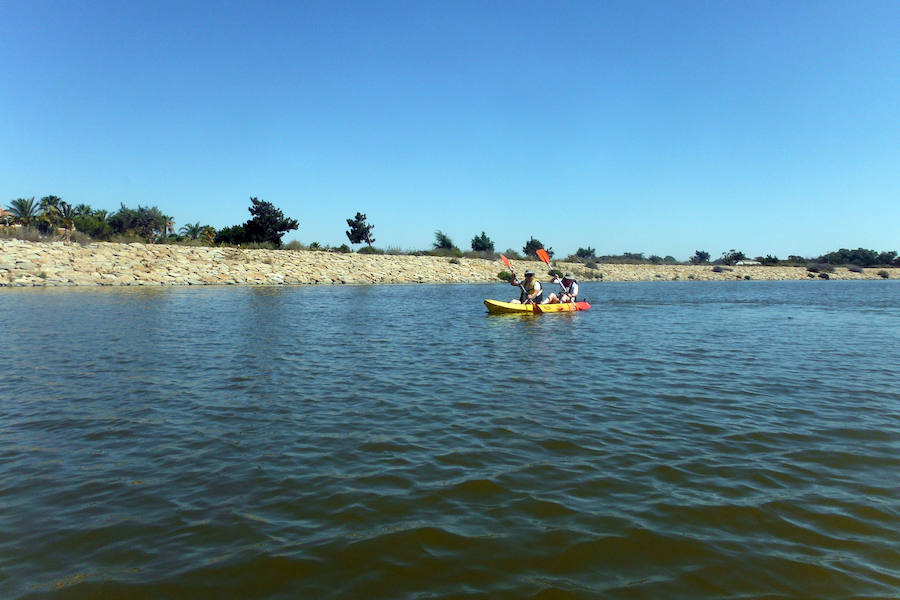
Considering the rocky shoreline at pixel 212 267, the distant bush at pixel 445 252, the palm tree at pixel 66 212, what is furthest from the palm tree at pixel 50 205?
the distant bush at pixel 445 252

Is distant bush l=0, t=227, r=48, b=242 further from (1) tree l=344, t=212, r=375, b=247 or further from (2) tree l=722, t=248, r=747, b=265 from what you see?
(2) tree l=722, t=248, r=747, b=265

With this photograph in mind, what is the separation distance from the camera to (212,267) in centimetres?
3656

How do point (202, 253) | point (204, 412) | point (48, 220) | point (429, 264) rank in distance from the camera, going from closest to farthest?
point (204, 412) → point (202, 253) → point (48, 220) → point (429, 264)

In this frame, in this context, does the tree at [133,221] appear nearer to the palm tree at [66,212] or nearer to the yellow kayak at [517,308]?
the palm tree at [66,212]

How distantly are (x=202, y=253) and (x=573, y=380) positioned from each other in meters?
36.3

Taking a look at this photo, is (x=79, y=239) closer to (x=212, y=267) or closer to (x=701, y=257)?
(x=212, y=267)

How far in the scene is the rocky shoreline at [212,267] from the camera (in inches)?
1161

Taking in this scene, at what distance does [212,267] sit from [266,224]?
1195 centimetres

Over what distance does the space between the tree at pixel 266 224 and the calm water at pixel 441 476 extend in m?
38.9

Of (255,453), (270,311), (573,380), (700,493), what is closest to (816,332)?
(573,380)

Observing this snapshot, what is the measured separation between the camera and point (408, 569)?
11.1 feet

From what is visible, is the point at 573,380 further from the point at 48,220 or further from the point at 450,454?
the point at 48,220

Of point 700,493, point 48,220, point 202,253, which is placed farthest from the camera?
point 48,220

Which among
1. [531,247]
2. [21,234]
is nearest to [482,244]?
[531,247]
